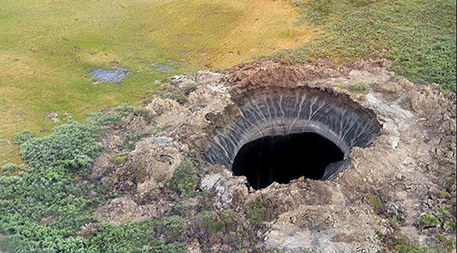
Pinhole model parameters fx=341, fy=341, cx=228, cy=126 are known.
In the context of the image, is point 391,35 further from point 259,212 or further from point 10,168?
point 10,168

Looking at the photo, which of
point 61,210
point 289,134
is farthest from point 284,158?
point 61,210

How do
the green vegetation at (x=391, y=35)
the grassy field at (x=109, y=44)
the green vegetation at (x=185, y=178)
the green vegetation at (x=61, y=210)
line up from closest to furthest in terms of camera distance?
the green vegetation at (x=61, y=210) → the green vegetation at (x=185, y=178) → the green vegetation at (x=391, y=35) → the grassy field at (x=109, y=44)

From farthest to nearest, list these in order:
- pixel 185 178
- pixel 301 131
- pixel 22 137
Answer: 1. pixel 301 131
2. pixel 22 137
3. pixel 185 178

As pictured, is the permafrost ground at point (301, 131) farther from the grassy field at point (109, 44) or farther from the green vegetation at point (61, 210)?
the grassy field at point (109, 44)

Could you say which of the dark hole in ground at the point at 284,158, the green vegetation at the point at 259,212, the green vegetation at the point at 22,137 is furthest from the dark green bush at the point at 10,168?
the green vegetation at the point at 259,212

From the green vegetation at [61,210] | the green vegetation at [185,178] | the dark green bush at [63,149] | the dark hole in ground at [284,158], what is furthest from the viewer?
the dark hole in ground at [284,158]

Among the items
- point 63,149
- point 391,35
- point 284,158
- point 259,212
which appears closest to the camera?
point 259,212

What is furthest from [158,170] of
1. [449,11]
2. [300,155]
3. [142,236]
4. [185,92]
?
[449,11]

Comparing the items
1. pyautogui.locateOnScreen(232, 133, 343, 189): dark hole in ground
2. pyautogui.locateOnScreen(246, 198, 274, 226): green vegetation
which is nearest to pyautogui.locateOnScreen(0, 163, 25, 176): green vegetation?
pyautogui.locateOnScreen(232, 133, 343, 189): dark hole in ground
